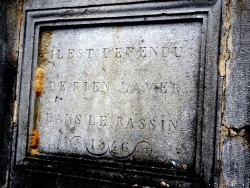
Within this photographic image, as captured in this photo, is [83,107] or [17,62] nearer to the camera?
[83,107]

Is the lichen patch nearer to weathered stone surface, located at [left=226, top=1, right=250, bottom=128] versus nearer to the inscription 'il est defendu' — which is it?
the inscription 'il est defendu'

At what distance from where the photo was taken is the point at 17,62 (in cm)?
282

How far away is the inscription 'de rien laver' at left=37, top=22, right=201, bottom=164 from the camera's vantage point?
2.34 m

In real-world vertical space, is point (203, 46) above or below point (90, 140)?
above

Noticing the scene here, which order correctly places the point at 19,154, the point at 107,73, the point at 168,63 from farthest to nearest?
the point at 19,154 → the point at 107,73 → the point at 168,63

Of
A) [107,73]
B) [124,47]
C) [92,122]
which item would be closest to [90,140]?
[92,122]

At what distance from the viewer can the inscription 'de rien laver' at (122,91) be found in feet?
7.69

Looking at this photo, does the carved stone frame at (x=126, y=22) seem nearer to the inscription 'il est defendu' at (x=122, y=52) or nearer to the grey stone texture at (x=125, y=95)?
the grey stone texture at (x=125, y=95)

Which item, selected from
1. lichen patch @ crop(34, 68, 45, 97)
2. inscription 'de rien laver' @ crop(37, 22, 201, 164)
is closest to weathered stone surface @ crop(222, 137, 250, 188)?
inscription 'de rien laver' @ crop(37, 22, 201, 164)

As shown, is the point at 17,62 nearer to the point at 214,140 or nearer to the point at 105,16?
the point at 105,16

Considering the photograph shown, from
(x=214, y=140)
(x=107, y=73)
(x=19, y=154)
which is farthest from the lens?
(x=19, y=154)

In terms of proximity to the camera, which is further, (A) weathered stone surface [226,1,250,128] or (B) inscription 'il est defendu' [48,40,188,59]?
(B) inscription 'il est defendu' [48,40,188,59]

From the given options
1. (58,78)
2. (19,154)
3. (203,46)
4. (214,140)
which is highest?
(203,46)

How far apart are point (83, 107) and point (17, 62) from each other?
657 millimetres
